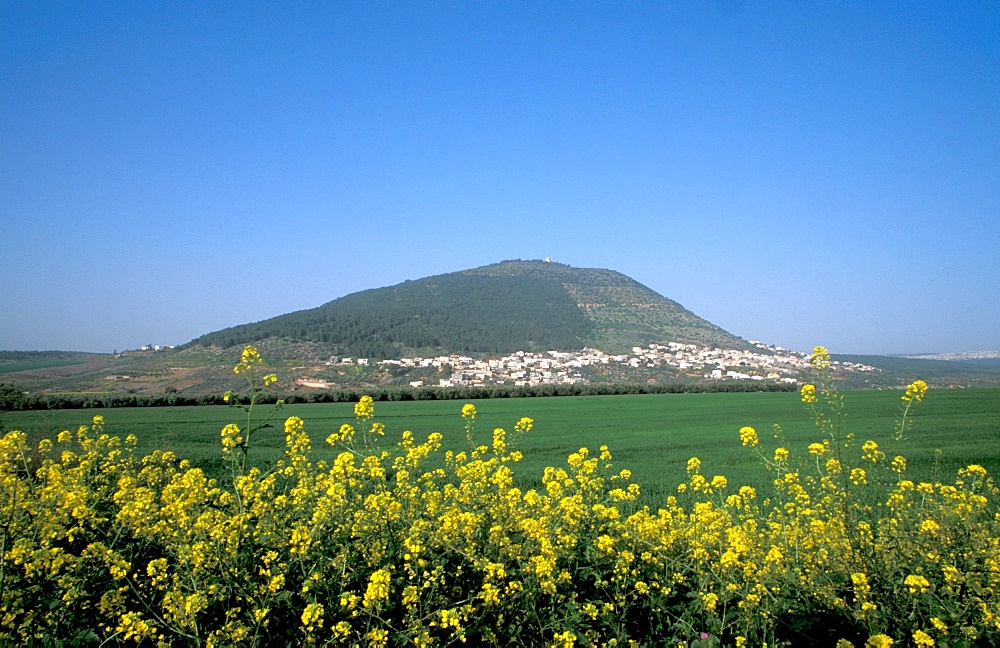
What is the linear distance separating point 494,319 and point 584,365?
135 ft

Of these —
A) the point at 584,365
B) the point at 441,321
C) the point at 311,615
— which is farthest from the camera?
the point at 441,321

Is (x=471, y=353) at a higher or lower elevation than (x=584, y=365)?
higher

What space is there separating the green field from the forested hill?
198 feet

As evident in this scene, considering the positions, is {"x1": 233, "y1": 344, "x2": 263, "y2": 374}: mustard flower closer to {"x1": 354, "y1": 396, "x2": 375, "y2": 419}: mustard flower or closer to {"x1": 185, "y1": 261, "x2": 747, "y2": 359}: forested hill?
{"x1": 354, "y1": 396, "x2": 375, "y2": 419}: mustard flower

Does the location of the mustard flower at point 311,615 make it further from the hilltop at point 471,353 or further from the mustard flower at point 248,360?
the hilltop at point 471,353

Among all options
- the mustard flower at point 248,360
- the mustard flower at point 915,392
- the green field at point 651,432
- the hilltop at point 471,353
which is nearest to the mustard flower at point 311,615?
the mustard flower at point 248,360

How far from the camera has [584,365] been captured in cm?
9944

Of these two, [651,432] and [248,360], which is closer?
[248,360]

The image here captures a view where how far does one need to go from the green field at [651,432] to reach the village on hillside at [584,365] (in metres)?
40.6

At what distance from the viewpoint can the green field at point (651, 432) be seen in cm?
1623

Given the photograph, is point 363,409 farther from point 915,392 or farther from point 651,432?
point 651,432

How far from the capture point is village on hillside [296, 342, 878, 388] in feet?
282

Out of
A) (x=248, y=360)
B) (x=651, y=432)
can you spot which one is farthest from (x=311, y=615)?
(x=651, y=432)

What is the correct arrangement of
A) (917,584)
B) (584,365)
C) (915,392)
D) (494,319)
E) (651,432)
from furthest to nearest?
(494,319)
(584,365)
(651,432)
(915,392)
(917,584)
